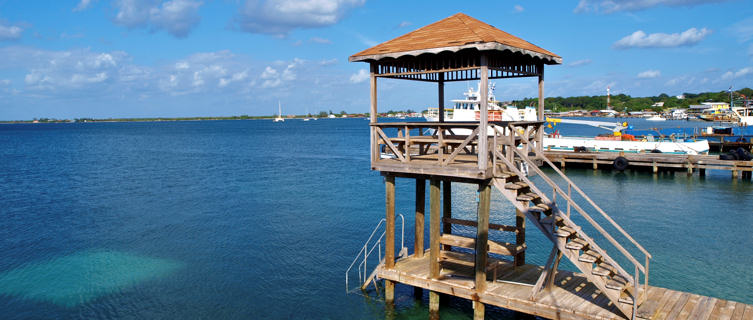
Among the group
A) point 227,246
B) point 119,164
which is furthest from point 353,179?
point 119,164

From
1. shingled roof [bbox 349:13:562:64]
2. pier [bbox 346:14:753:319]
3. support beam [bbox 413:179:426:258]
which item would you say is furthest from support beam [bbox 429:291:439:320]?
shingled roof [bbox 349:13:562:64]

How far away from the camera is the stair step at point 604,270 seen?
10119 mm

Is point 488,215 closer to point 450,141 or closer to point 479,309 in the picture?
point 450,141

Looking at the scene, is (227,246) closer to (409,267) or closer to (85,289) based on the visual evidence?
(85,289)

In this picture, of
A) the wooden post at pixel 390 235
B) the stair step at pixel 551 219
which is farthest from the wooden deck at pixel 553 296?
the stair step at pixel 551 219

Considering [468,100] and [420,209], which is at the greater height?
[468,100]

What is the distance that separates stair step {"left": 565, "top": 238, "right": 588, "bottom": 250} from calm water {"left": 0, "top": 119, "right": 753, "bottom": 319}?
3577 mm

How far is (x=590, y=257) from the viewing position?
10.2 m

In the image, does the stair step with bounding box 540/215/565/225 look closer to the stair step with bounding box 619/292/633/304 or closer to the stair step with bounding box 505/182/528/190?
the stair step with bounding box 505/182/528/190

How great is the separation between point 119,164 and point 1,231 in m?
32.8

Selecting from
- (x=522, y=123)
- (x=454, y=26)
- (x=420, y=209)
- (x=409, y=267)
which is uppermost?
(x=454, y=26)

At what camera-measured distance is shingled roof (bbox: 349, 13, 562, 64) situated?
1037cm

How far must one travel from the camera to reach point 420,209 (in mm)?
13477

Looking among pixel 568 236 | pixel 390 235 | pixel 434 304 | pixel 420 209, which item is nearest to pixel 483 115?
pixel 568 236
